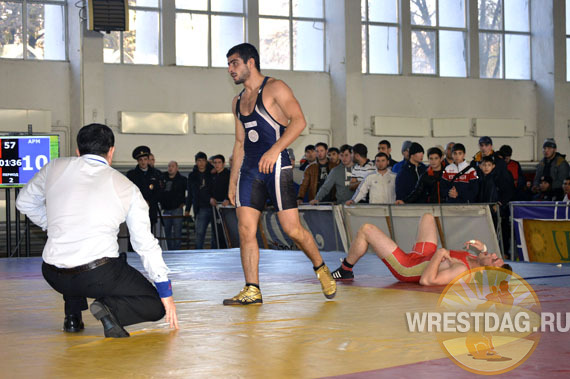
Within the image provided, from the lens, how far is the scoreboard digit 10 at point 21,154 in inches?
388

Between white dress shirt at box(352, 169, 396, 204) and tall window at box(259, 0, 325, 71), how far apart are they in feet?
29.1

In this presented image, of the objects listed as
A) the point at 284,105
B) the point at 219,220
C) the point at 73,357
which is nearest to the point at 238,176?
the point at 284,105

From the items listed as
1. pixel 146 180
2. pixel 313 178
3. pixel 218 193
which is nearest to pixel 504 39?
pixel 313 178

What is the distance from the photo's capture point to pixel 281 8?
1847cm

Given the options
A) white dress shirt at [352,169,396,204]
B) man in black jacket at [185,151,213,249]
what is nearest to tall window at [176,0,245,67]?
man in black jacket at [185,151,213,249]

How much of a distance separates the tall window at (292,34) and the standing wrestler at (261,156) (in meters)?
13.4

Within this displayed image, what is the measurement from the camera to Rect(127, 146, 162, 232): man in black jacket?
11273 mm

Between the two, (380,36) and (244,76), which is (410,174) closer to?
(244,76)

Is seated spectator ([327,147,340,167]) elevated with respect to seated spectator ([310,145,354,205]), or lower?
elevated

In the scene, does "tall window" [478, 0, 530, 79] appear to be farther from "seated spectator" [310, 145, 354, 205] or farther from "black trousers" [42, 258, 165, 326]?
"black trousers" [42, 258, 165, 326]

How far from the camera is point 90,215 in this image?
3508mm

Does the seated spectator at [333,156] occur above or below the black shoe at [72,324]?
above

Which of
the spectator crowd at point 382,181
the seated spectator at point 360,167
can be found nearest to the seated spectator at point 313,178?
the spectator crowd at point 382,181

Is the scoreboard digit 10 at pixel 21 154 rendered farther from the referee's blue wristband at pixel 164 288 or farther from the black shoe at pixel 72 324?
the referee's blue wristband at pixel 164 288
